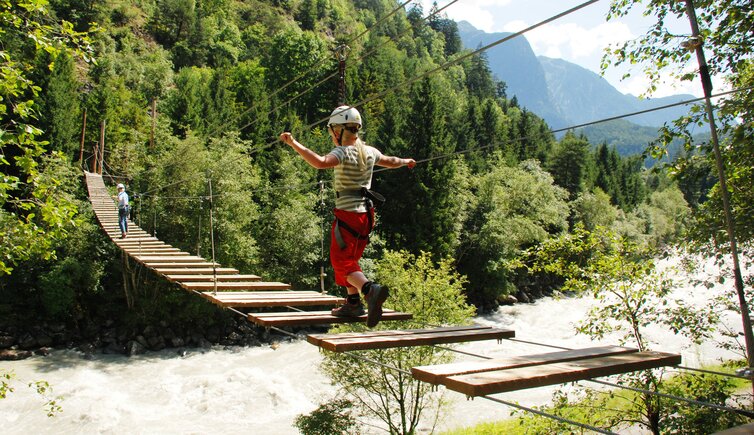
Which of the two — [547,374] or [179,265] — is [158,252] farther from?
[547,374]

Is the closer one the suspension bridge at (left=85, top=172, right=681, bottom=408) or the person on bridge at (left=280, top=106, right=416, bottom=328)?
the suspension bridge at (left=85, top=172, right=681, bottom=408)

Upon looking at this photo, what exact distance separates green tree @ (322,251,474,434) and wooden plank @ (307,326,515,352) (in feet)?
35.0

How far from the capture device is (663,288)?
793 cm

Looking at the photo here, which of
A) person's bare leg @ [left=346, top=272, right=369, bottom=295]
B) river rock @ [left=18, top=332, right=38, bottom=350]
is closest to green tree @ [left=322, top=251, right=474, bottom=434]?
person's bare leg @ [left=346, top=272, right=369, bottom=295]

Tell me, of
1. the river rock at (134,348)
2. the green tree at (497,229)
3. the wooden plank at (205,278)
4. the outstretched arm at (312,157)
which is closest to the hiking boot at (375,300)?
the outstretched arm at (312,157)

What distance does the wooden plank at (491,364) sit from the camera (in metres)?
2.23

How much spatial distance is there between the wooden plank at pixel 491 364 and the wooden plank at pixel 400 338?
0.66 m

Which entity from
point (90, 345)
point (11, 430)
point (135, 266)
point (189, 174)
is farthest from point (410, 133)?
point (11, 430)

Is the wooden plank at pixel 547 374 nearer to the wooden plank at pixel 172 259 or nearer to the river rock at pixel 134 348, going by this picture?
the wooden plank at pixel 172 259

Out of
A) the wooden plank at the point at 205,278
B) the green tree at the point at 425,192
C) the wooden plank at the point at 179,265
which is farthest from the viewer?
the green tree at the point at 425,192

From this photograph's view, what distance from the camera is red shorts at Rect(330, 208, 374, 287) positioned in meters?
3.63

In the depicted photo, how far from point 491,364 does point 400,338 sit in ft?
3.02

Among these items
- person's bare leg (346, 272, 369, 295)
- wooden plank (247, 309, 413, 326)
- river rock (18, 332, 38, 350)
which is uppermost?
person's bare leg (346, 272, 369, 295)

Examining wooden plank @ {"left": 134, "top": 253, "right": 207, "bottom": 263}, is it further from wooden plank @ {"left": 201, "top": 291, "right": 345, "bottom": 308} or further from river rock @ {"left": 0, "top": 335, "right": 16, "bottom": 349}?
river rock @ {"left": 0, "top": 335, "right": 16, "bottom": 349}
